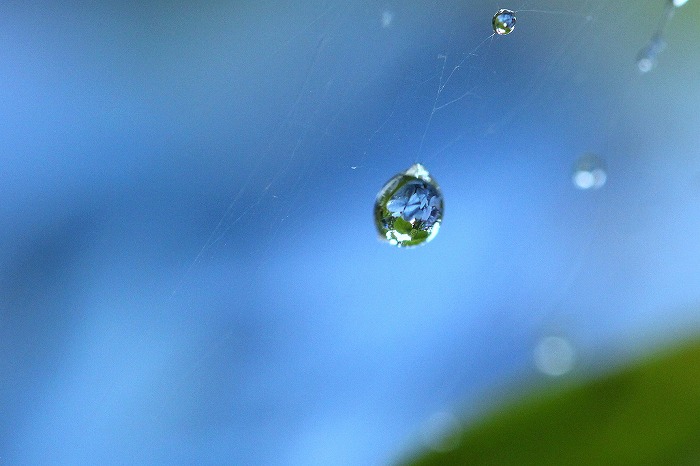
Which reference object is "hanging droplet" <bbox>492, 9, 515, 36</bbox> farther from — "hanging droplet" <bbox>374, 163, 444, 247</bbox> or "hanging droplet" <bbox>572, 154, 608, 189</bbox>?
"hanging droplet" <bbox>572, 154, 608, 189</bbox>

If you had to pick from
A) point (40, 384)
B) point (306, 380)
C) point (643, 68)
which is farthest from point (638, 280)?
point (40, 384)

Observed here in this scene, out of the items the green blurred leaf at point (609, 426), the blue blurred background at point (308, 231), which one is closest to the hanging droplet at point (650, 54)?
the blue blurred background at point (308, 231)

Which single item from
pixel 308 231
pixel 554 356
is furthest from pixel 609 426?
pixel 308 231

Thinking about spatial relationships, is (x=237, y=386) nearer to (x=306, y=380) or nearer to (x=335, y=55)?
(x=306, y=380)

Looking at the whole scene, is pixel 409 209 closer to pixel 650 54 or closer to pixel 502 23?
pixel 502 23

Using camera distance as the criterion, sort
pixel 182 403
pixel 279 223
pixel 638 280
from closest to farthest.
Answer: pixel 279 223 < pixel 182 403 < pixel 638 280

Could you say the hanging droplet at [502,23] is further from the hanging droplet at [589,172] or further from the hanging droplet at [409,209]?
the hanging droplet at [589,172]
